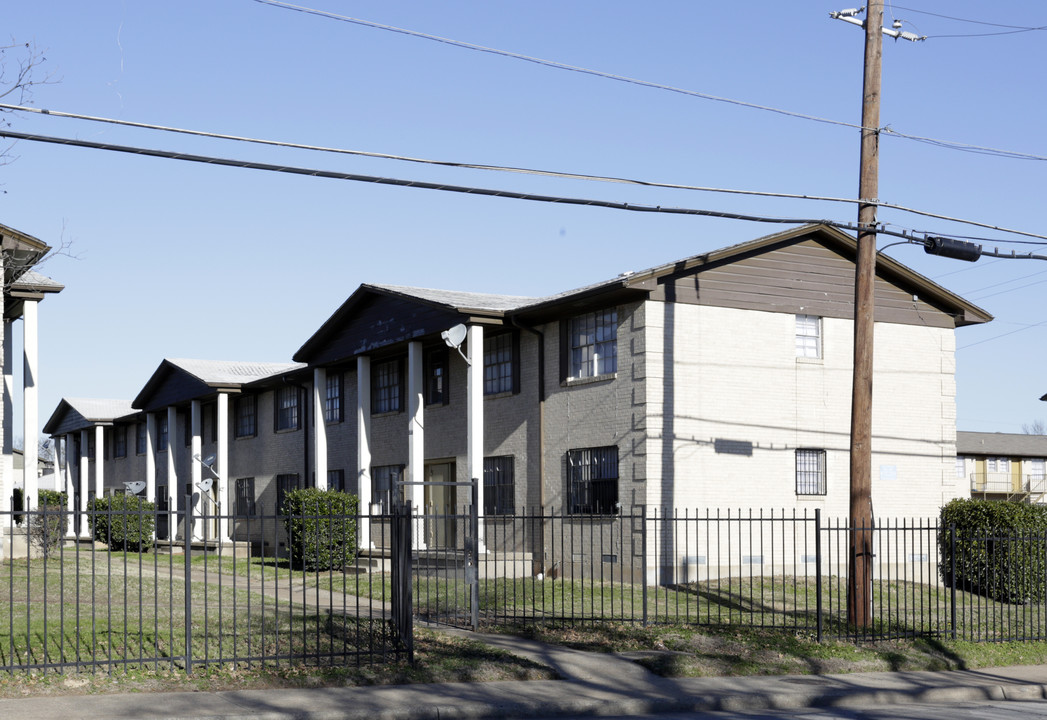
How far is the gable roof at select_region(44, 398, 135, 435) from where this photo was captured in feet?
166

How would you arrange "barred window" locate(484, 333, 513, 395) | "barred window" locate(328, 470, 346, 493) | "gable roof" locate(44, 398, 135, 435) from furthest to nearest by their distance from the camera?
"gable roof" locate(44, 398, 135, 435) < "barred window" locate(328, 470, 346, 493) < "barred window" locate(484, 333, 513, 395)

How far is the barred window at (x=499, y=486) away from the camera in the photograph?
2631cm

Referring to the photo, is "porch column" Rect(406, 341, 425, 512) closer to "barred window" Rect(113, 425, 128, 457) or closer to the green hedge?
the green hedge

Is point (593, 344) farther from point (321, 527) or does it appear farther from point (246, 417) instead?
point (246, 417)

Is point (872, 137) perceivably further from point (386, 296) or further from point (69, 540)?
point (69, 540)

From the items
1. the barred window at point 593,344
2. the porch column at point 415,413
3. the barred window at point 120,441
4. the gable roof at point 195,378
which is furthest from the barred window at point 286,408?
the barred window at point 120,441

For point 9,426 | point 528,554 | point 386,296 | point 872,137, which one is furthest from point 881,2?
point 9,426

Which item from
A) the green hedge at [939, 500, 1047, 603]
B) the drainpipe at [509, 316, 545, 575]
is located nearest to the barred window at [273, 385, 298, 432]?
the drainpipe at [509, 316, 545, 575]

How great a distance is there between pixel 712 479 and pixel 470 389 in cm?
538

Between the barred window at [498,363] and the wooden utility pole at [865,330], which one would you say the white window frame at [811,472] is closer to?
the barred window at [498,363]

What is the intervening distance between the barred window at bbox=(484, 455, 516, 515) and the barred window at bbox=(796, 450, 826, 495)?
243 inches

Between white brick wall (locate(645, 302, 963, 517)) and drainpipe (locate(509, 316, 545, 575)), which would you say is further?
drainpipe (locate(509, 316, 545, 575))

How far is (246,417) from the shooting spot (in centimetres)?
4072

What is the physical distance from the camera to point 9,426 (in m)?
28.0
